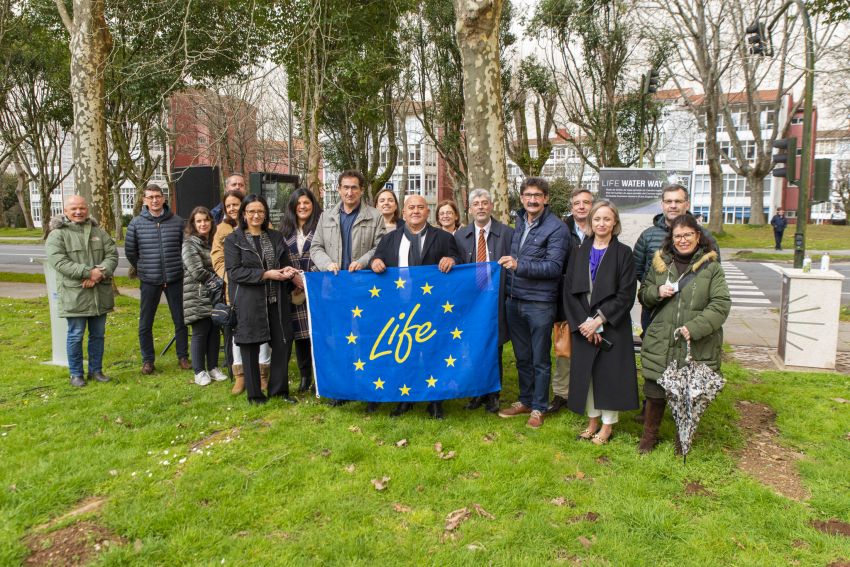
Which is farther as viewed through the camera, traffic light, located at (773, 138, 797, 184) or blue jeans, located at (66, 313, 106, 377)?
traffic light, located at (773, 138, 797, 184)

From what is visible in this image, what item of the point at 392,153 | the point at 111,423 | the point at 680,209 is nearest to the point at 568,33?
the point at 392,153

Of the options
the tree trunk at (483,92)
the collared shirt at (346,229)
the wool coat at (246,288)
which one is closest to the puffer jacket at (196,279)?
the wool coat at (246,288)

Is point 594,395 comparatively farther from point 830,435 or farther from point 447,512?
point 830,435

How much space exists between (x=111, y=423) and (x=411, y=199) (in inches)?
129

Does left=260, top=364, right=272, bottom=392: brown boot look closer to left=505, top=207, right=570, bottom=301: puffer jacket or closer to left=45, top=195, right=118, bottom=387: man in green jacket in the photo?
left=45, top=195, right=118, bottom=387: man in green jacket

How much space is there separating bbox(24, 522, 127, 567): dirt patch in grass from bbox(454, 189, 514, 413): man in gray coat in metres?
3.22

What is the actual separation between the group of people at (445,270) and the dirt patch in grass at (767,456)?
0.75m

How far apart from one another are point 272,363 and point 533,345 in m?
2.52

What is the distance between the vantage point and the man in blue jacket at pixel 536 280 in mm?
4863

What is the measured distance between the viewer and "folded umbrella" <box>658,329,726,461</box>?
4.05 metres

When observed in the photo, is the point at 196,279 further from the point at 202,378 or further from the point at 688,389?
the point at 688,389

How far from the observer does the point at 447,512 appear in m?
3.60

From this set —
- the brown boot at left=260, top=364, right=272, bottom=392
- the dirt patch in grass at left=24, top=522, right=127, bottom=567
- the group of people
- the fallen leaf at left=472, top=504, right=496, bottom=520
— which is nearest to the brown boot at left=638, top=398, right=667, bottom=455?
the group of people

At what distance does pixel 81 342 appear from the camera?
247 inches
